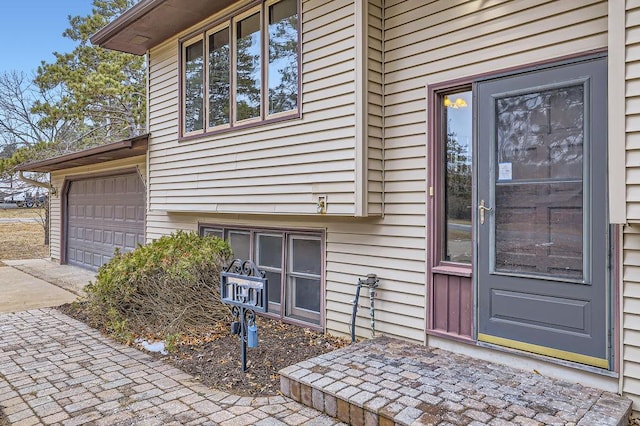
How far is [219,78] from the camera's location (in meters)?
5.96

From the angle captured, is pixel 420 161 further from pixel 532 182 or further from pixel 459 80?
pixel 532 182

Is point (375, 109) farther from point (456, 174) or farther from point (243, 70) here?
point (243, 70)

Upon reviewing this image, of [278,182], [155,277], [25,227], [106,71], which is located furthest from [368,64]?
[25,227]

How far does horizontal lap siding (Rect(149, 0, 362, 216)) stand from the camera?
4.31m

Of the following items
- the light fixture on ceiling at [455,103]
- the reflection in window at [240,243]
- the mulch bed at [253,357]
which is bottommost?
the mulch bed at [253,357]

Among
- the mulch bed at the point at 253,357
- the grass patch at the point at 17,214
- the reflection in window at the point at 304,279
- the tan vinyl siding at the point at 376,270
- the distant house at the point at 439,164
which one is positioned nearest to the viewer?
the distant house at the point at 439,164

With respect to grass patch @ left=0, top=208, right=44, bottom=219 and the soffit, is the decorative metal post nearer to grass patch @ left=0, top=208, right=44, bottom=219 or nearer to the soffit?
the soffit

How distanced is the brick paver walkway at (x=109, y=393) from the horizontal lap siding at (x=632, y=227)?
1.94 meters

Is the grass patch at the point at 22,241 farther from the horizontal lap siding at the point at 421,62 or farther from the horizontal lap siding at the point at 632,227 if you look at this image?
the horizontal lap siding at the point at 632,227

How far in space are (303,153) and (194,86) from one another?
8.53 ft

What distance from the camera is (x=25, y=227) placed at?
21797 millimetres

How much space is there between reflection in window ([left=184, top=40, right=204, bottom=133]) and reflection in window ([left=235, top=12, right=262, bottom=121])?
0.87 meters

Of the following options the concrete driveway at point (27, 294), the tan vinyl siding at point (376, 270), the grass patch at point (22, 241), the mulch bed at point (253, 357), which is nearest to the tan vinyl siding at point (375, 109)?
the tan vinyl siding at point (376, 270)

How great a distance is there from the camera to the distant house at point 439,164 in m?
3.02
